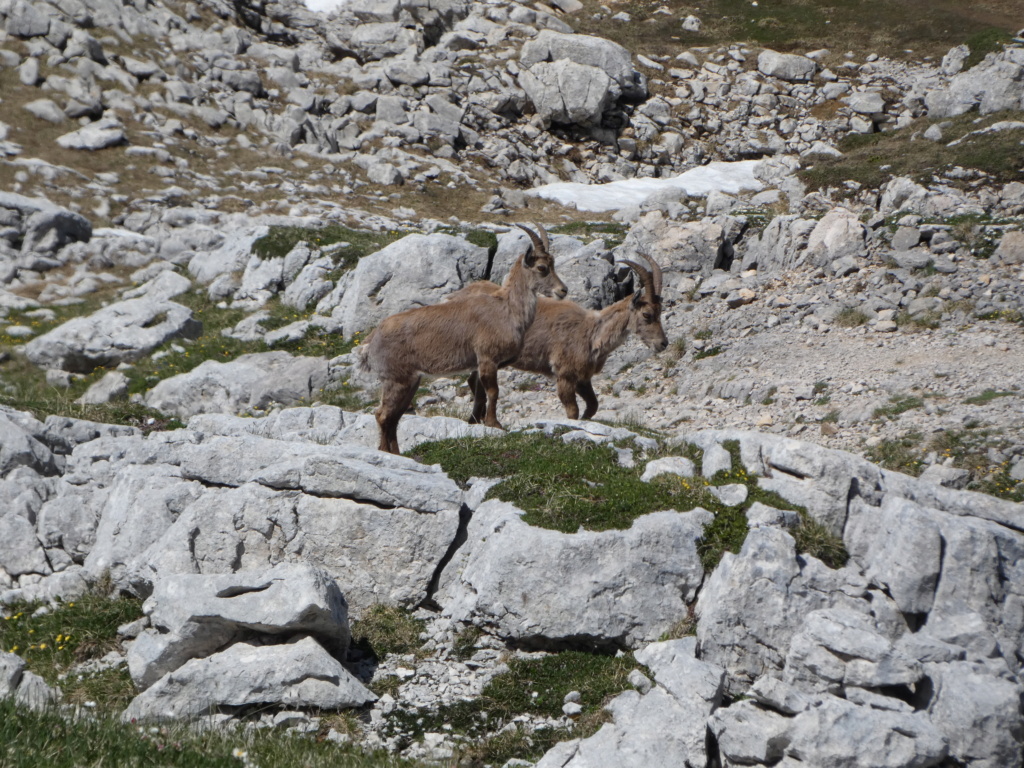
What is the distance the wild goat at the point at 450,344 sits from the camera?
13.4 meters

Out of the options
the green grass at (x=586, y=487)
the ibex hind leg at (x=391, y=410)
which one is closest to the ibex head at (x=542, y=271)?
the ibex hind leg at (x=391, y=410)

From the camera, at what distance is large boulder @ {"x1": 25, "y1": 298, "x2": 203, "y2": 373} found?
19.8 metres

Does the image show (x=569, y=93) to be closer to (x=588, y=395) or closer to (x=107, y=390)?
(x=107, y=390)

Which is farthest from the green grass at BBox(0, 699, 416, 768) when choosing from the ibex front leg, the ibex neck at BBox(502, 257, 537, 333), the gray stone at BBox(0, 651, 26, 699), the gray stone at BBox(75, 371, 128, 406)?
the gray stone at BBox(75, 371, 128, 406)

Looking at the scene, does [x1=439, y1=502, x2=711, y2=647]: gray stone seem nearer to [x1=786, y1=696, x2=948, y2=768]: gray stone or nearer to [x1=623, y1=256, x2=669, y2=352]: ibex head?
[x1=786, y1=696, x2=948, y2=768]: gray stone

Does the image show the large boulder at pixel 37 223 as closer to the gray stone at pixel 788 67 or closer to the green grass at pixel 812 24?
the green grass at pixel 812 24

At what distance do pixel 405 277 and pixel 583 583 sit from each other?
43.0ft

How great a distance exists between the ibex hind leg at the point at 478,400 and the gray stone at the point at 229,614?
6911 mm

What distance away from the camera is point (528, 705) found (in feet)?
25.5

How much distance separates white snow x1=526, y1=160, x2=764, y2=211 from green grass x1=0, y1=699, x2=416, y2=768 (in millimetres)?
30124

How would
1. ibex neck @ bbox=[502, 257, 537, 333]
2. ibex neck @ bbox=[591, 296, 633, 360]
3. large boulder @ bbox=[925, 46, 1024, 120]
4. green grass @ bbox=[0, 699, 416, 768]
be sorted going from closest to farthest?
1. green grass @ bbox=[0, 699, 416, 768]
2. ibex neck @ bbox=[502, 257, 537, 333]
3. ibex neck @ bbox=[591, 296, 633, 360]
4. large boulder @ bbox=[925, 46, 1024, 120]

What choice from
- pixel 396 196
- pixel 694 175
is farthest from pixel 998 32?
pixel 396 196

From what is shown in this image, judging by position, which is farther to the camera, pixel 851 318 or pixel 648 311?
pixel 851 318

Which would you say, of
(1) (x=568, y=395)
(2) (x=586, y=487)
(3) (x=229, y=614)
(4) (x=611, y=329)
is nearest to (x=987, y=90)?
(4) (x=611, y=329)
